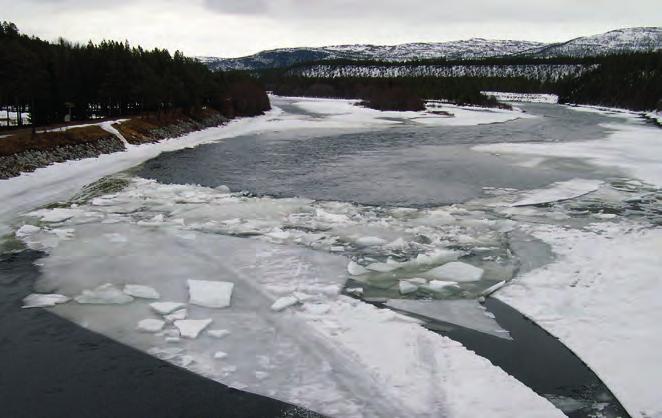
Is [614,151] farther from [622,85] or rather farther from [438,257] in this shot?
[622,85]

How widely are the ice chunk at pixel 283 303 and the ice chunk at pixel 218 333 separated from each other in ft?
3.36

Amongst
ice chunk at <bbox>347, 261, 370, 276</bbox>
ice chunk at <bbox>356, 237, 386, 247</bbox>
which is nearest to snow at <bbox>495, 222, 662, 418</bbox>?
ice chunk at <bbox>347, 261, 370, 276</bbox>

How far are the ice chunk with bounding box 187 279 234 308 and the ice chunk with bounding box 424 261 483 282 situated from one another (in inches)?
153

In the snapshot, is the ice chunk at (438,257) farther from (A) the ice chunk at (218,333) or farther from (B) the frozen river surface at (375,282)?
(A) the ice chunk at (218,333)

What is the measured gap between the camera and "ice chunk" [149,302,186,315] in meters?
8.43

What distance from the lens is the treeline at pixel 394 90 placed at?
82.1 m

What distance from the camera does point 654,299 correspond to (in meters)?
8.74

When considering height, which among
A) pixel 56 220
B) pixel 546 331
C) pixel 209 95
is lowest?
pixel 546 331

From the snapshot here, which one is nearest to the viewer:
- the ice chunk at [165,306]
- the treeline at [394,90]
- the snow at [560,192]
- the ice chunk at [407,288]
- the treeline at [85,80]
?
the ice chunk at [165,306]

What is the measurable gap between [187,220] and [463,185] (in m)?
10.5

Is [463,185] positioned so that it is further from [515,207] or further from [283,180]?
[283,180]

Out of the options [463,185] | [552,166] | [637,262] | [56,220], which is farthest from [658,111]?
[56,220]

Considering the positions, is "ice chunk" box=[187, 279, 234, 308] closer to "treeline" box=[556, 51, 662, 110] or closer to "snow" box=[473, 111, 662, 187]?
"snow" box=[473, 111, 662, 187]

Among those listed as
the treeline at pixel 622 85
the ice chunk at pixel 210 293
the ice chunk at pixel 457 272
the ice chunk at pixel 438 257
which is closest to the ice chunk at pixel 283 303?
the ice chunk at pixel 210 293
